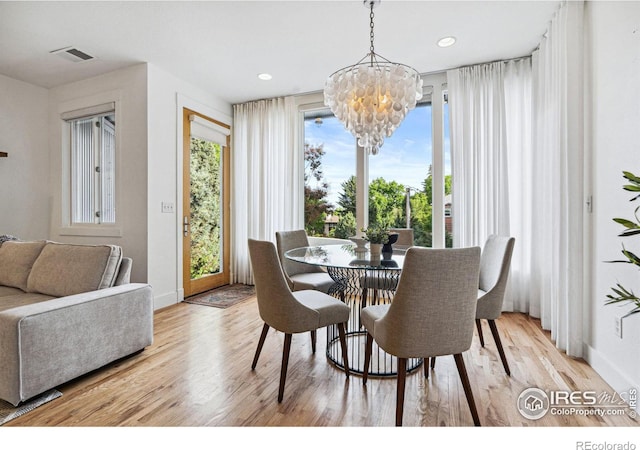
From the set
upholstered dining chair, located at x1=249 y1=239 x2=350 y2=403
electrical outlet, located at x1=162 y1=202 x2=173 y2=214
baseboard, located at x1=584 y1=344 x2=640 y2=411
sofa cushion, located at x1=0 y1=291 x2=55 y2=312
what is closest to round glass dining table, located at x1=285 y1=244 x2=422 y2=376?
upholstered dining chair, located at x1=249 y1=239 x2=350 y2=403

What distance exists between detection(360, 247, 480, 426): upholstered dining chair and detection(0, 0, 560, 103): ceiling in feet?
6.93

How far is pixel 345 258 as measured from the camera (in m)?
2.27

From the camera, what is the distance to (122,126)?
3.65m

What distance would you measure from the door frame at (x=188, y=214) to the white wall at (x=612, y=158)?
3.98 m

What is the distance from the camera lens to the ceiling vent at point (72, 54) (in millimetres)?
→ 3199

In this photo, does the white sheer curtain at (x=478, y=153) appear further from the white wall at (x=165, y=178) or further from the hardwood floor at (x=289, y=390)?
the white wall at (x=165, y=178)

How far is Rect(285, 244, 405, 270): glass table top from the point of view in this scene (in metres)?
1.96

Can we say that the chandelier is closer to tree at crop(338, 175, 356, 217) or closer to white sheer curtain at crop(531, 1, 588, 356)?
white sheer curtain at crop(531, 1, 588, 356)

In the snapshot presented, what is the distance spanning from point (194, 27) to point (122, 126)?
153 cm

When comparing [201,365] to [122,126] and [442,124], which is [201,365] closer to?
[122,126]

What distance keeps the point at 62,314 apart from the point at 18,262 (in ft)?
4.33
